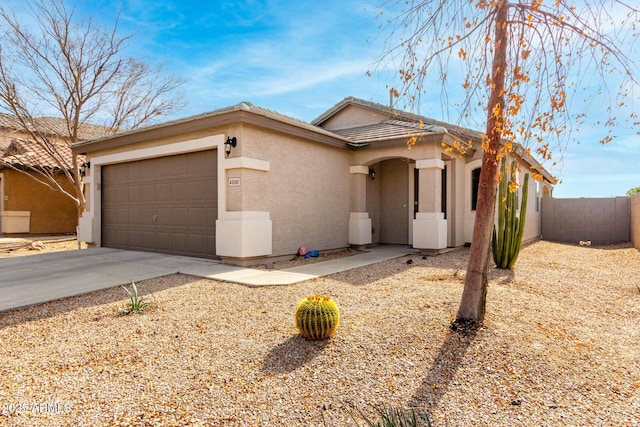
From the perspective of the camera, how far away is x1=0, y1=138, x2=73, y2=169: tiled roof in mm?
16672

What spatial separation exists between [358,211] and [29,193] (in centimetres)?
1495

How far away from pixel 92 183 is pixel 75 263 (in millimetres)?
3823

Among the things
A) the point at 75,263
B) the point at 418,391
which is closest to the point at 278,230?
the point at 75,263

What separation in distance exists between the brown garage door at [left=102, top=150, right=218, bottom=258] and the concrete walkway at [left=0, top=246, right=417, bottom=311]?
489mm

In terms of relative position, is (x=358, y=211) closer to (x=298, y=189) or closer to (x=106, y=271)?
(x=298, y=189)

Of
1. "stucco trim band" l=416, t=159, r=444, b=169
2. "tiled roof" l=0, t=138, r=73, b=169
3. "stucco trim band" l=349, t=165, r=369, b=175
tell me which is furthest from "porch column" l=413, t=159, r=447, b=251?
"tiled roof" l=0, t=138, r=73, b=169

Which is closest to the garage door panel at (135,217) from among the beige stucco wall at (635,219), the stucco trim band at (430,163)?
the stucco trim band at (430,163)

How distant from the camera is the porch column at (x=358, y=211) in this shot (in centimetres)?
1186

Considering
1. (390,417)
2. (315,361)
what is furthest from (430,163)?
(390,417)

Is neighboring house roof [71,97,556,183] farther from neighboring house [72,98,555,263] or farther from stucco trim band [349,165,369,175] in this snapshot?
stucco trim band [349,165,369,175]

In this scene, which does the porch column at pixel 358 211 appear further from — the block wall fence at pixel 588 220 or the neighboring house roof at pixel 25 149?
the neighboring house roof at pixel 25 149

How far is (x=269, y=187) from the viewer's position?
924 cm

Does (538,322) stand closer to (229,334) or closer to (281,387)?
(281,387)

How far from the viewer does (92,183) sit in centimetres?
1222
